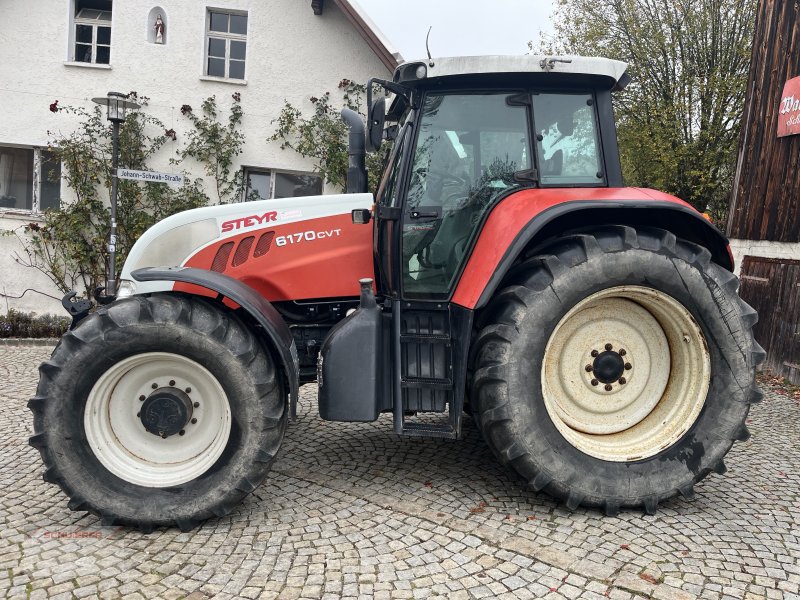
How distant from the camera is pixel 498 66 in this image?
3045mm

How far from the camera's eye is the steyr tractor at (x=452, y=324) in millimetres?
2791

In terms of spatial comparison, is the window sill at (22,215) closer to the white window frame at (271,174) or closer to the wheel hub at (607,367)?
the white window frame at (271,174)

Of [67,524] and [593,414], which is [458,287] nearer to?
[593,414]

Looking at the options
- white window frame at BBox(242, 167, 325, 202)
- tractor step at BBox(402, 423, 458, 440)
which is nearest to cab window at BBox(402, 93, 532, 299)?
tractor step at BBox(402, 423, 458, 440)

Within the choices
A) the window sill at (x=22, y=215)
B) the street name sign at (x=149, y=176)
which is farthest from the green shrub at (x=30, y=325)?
the street name sign at (x=149, y=176)

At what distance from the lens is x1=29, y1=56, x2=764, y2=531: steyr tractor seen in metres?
A: 2.79

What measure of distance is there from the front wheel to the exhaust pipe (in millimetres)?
1085

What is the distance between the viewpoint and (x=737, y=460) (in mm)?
3992

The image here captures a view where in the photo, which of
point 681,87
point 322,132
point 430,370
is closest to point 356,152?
point 430,370

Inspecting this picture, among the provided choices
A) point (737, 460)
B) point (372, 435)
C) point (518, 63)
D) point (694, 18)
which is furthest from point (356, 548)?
point (694, 18)

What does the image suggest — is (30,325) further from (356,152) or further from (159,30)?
(356,152)

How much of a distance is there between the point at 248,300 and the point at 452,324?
101cm

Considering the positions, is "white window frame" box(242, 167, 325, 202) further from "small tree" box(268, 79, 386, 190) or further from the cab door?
the cab door

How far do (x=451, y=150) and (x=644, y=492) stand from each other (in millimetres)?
1949
